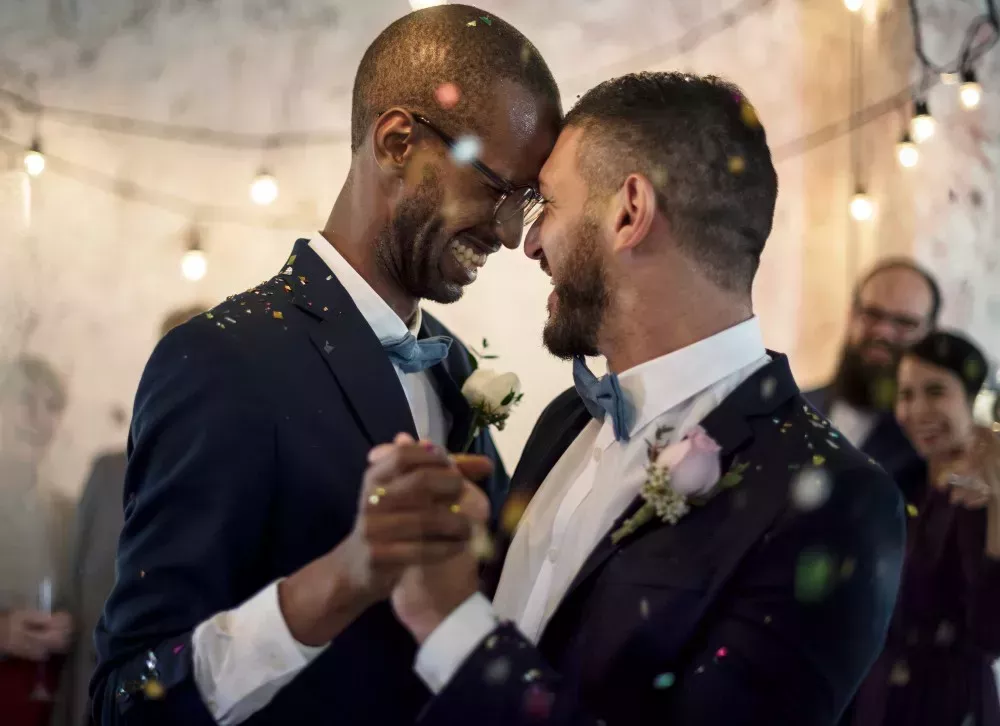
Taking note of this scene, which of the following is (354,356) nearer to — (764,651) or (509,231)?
(509,231)

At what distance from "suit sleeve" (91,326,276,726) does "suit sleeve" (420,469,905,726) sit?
0.33 metres

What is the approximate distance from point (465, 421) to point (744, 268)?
49cm

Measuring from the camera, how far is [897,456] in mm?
2266

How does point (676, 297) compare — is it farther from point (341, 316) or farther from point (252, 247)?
point (252, 247)

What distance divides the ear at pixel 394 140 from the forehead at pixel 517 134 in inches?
4.3

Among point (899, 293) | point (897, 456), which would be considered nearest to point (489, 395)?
point (897, 456)

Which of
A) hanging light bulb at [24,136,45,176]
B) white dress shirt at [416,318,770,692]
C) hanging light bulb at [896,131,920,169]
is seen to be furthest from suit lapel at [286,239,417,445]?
hanging light bulb at [896,131,920,169]

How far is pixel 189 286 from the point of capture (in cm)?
204

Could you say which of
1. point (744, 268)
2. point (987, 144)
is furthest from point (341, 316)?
point (987, 144)

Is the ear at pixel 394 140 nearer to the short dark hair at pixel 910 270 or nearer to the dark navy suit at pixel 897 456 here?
the dark navy suit at pixel 897 456

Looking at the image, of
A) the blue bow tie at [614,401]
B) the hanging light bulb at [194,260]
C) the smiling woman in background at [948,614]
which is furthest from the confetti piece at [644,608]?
the hanging light bulb at [194,260]

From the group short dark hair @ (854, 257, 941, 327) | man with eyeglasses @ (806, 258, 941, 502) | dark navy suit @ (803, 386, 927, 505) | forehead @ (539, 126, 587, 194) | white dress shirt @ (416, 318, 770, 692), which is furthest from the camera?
short dark hair @ (854, 257, 941, 327)

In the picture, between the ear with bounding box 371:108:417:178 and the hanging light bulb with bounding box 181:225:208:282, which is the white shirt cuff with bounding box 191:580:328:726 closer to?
the ear with bounding box 371:108:417:178

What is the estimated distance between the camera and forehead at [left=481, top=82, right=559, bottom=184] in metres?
1.46
